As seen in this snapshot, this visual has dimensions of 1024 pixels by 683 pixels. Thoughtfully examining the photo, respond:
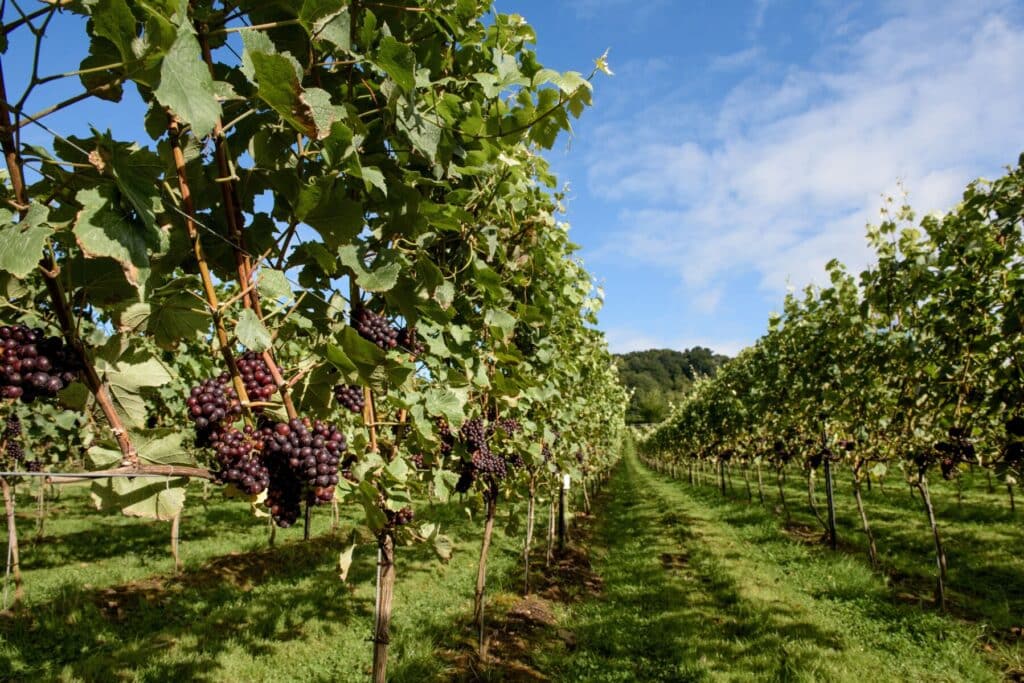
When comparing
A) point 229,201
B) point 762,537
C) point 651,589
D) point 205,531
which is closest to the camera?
point 229,201

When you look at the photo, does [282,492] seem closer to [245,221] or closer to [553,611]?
[245,221]

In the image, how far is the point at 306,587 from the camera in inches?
378

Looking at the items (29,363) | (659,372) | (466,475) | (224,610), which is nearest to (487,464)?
(466,475)

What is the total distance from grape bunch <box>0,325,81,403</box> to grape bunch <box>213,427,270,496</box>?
41cm

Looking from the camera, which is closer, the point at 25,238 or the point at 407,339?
the point at 25,238

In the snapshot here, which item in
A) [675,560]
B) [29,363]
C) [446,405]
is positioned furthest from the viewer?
[675,560]

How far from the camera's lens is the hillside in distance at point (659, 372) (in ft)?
359

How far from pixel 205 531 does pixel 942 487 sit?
85.7ft

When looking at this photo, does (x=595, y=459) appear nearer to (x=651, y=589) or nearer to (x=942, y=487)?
(x=651, y=589)

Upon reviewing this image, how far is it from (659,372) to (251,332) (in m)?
168

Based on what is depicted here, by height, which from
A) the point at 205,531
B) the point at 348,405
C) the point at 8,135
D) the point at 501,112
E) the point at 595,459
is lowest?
the point at 205,531

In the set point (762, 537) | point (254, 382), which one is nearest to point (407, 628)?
point (254, 382)

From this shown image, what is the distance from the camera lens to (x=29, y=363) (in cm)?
129

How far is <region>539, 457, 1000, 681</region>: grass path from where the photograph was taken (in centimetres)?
637
